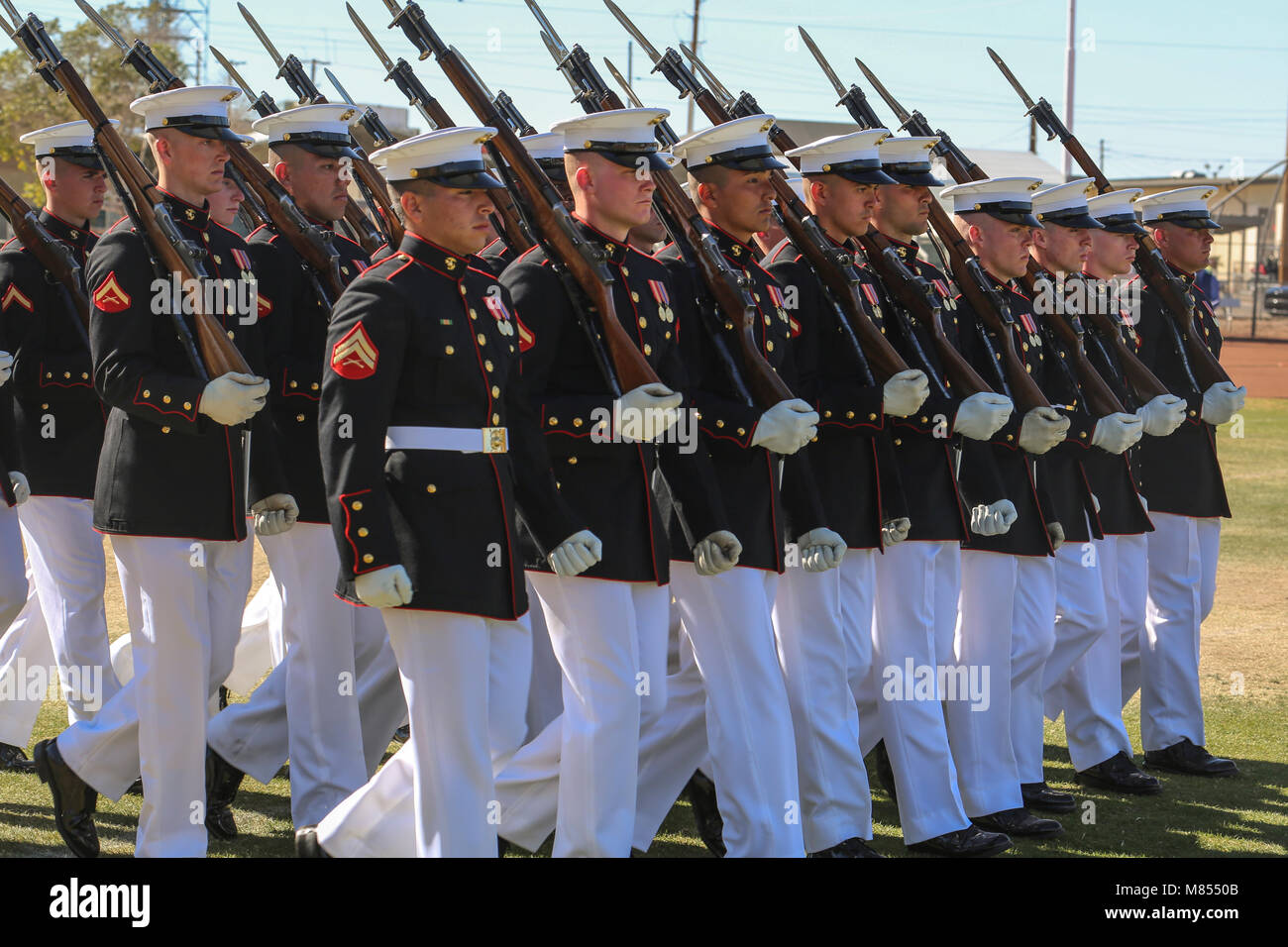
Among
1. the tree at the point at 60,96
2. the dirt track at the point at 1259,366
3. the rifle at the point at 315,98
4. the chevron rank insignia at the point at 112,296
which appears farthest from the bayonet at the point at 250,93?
the tree at the point at 60,96

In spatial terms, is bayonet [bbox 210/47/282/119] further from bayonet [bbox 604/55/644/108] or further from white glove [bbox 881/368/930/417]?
white glove [bbox 881/368/930/417]

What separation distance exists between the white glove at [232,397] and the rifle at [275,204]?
1.07 m

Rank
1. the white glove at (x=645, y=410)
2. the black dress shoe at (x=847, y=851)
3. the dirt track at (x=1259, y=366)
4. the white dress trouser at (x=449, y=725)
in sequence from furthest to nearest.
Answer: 1. the dirt track at (x=1259, y=366)
2. the black dress shoe at (x=847, y=851)
3. the white glove at (x=645, y=410)
4. the white dress trouser at (x=449, y=725)

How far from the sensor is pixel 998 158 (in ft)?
122

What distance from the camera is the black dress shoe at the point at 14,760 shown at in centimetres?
635

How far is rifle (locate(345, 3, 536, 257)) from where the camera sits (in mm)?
5270

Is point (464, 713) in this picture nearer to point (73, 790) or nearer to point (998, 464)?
point (73, 790)

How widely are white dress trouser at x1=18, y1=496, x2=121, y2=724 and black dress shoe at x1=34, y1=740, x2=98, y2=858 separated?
3.79 ft

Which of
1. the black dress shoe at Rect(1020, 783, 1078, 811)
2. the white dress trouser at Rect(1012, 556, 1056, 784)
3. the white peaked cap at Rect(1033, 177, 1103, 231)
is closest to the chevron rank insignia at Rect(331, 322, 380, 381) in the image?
the white dress trouser at Rect(1012, 556, 1056, 784)

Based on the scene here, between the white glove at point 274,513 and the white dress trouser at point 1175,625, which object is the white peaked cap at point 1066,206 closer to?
the white dress trouser at point 1175,625

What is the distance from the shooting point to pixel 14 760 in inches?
252

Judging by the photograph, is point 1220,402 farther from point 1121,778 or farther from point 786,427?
point 786,427

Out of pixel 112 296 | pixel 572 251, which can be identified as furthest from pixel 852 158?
pixel 112 296
